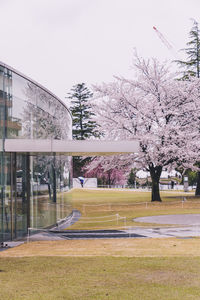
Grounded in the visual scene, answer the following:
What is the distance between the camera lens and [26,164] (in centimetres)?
1767

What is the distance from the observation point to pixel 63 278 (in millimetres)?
9914

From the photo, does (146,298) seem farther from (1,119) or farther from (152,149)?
(152,149)

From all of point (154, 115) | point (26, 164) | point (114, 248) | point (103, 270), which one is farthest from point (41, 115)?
point (154, 115)

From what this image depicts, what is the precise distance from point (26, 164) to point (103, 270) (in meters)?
7.85

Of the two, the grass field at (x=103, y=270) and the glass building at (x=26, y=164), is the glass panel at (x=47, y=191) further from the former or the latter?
the grass field at (x=103, y=270)

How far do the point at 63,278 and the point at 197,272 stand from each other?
2783 millimetres

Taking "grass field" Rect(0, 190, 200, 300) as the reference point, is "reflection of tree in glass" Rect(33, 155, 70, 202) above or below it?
above

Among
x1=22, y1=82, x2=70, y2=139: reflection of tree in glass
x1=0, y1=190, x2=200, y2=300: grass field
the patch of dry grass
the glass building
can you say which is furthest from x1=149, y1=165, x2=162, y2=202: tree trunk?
x1=0, y1=190, x2=200, y2=300: grass field

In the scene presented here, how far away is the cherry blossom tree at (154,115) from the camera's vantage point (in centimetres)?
3672

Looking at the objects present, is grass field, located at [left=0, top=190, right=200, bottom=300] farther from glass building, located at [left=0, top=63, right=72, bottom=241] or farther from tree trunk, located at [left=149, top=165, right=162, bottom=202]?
tree trunk, located at [left=149, top=165, right=162, bottom=202]

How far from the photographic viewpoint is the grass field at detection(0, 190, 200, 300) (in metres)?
8.62

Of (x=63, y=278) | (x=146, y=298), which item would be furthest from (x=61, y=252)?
(x=146, y=298)

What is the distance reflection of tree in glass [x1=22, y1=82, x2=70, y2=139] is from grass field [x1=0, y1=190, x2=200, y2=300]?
4.75 meters

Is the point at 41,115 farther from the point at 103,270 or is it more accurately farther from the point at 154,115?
the point at 154,115
